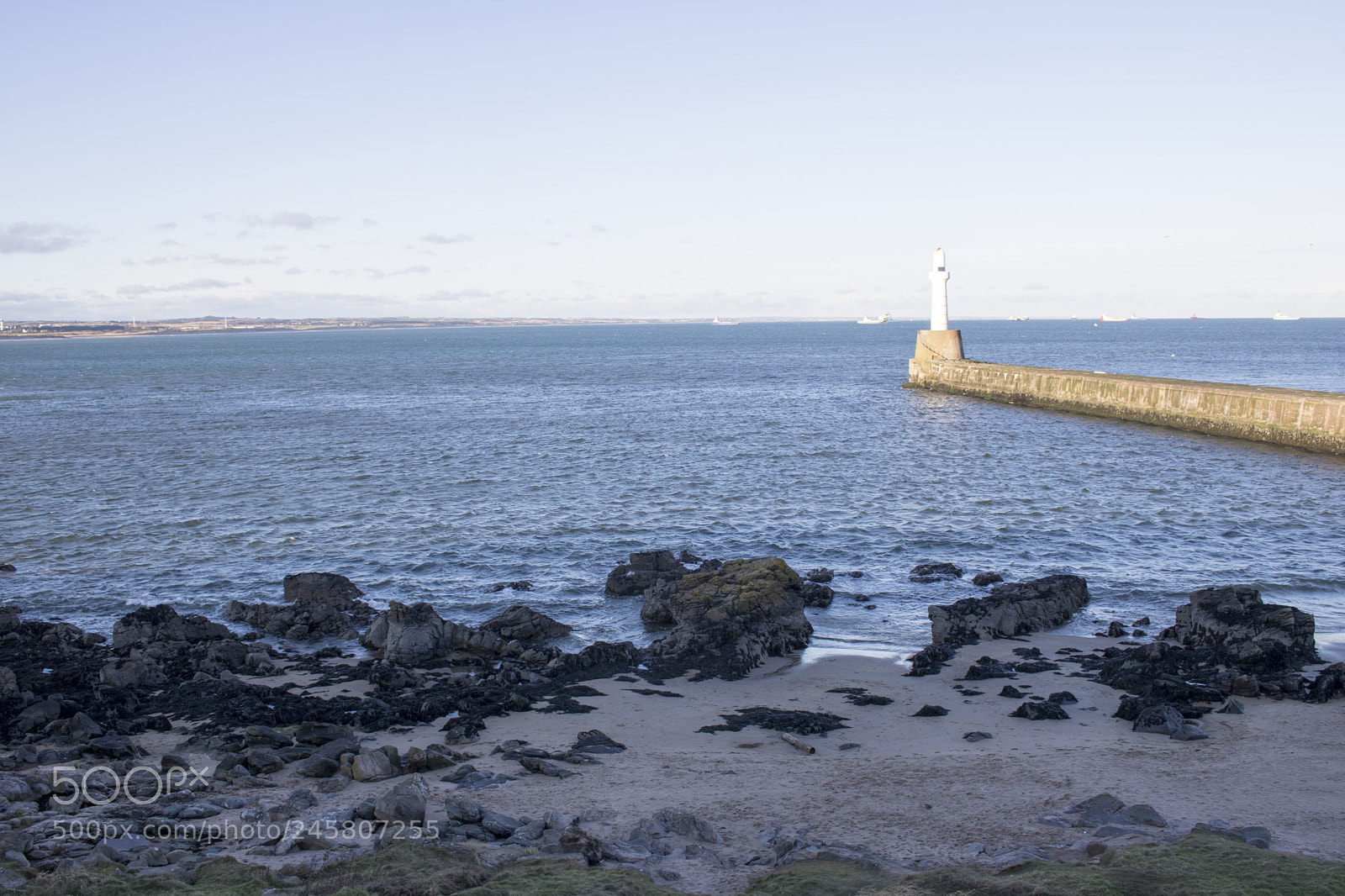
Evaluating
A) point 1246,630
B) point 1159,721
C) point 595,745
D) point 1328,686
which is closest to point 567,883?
point 595,745

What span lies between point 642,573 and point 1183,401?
35.9 metres

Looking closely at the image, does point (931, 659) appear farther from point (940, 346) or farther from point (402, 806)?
point (940, 346)

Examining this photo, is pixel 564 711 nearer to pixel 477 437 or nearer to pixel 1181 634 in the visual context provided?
pixel 1181 634

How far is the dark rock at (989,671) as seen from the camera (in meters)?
13.5

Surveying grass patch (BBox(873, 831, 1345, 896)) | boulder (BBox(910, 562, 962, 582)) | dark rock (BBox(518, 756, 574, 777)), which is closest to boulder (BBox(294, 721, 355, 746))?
dark rock (BBox(518, 756, 574, 777))

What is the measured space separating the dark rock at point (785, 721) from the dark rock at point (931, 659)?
2308 mm

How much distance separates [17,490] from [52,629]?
17808mm

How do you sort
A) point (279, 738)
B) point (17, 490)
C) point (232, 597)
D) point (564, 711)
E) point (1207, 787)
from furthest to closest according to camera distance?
point (17, 490) → point (232, 597) → point (564, 711) → point (279, 738) → point (1207, 787)

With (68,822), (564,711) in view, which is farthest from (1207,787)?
(68,822)

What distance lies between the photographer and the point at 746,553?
21141 millimetres

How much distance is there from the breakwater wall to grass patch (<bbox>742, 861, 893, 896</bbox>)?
119ft

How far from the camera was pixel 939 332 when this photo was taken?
70.4m

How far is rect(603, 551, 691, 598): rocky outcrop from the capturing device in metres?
18.3

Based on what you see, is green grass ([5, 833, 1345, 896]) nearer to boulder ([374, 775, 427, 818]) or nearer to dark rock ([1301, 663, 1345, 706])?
boulder ([374, 775, 427, 818])
